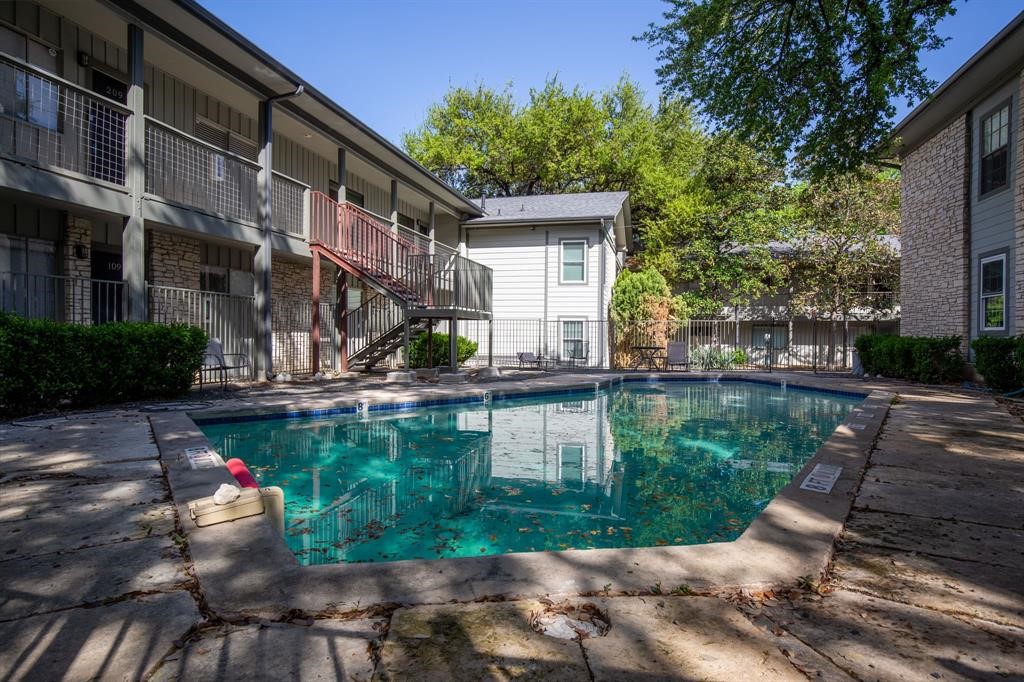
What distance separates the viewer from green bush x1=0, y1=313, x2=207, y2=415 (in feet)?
20.7

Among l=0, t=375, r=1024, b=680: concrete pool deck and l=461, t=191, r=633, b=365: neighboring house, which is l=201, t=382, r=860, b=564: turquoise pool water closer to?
l=0, t=375, r=1024, b=680: concrete pool deck

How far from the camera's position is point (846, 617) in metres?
2.08

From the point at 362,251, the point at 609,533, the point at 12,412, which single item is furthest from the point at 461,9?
the point at 609,533

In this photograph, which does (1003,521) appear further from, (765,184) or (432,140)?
(432,140)

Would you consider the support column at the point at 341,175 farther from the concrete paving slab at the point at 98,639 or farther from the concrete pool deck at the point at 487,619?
the concrete paving slab at the point at 98,639

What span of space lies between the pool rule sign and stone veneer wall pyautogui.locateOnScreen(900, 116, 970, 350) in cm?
1113

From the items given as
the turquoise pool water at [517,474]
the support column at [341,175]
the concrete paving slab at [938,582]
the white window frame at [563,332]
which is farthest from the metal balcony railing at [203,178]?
the white window frame at [563,332]

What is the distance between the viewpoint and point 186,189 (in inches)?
387

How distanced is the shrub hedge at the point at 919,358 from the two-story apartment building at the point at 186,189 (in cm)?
990

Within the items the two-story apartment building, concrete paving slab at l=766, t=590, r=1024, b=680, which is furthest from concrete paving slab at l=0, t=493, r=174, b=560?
the two-story apartment building

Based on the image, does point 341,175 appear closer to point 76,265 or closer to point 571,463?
point 76,265

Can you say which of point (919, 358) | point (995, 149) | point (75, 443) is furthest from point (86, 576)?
point (995, 149)

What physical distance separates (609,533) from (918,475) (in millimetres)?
2352

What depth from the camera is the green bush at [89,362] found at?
632 cm
